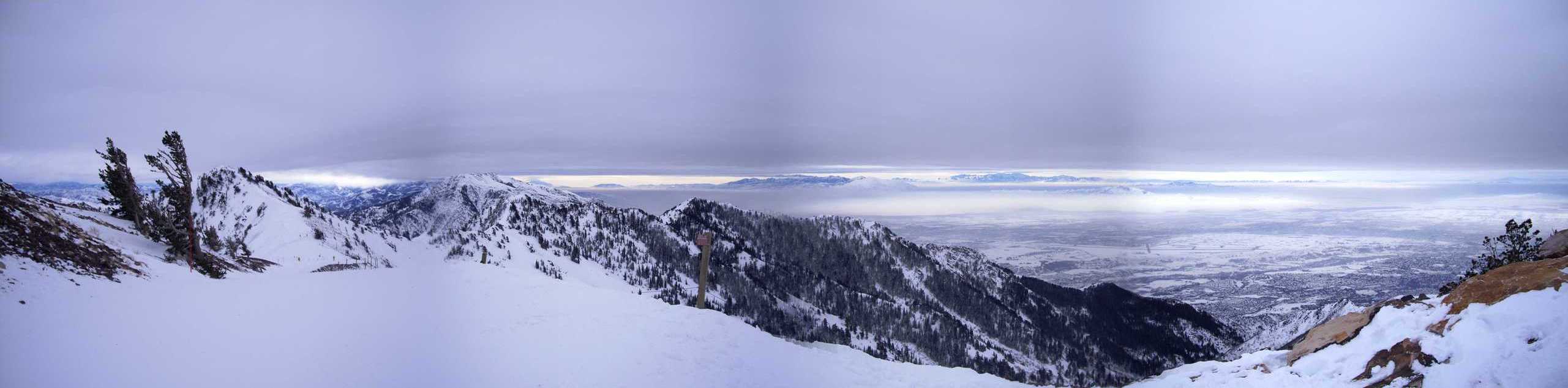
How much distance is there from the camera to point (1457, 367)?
596cm

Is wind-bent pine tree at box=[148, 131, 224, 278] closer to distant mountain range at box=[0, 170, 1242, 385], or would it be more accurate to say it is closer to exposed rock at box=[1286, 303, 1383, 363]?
distant mountain range at box=[0, 170, 1242, 385]

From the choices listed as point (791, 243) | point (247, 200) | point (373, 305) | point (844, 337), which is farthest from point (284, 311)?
point (791, 243)

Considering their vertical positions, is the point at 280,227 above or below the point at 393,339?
below

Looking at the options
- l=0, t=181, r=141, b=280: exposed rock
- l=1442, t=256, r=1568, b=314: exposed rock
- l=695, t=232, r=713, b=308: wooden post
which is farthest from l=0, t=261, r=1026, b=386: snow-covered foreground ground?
l=1442, t=256, r=1568, b=314: exposed rock

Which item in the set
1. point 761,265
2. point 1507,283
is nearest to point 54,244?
point 1507,283

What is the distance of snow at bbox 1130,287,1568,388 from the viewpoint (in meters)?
5.68

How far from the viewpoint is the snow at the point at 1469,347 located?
5676 millimetres

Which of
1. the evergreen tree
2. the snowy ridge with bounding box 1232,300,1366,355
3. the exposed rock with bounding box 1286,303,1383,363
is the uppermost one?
the evergreen tree

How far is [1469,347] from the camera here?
20.0 feet

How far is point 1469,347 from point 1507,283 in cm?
162

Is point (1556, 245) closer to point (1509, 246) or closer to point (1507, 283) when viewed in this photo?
point (1509, 246)

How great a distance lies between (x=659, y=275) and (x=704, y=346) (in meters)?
76.1

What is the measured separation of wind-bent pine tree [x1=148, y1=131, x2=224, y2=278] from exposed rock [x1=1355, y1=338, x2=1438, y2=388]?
2334 centimetres

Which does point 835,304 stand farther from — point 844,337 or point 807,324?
point 844,337
